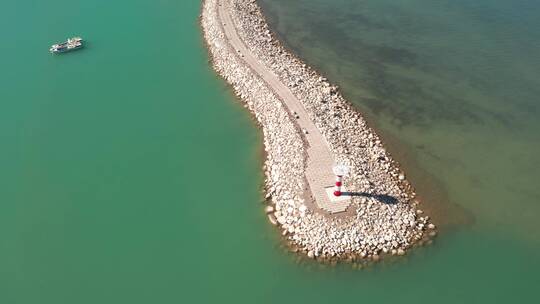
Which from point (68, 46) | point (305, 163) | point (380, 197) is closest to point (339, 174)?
point (380, 197)

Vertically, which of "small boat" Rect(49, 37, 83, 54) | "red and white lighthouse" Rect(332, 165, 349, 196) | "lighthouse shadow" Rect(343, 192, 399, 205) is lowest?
"lighthouse shadow" Rect(343, 192, 399, 205)

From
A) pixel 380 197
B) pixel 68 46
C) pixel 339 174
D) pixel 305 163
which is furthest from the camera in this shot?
pixel 68 46

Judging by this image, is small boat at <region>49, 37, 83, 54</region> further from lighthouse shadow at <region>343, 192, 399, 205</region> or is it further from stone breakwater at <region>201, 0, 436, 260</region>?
lighthouse shadow at <region>343, 192, 399, 205</region>

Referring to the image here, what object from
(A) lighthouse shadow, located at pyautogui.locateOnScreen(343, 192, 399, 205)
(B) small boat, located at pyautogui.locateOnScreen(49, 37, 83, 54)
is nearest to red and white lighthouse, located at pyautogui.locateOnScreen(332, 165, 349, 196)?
(A) lighthouse shadow, located at pyautogui.locateOnScreen(343, 192, 399, 205)

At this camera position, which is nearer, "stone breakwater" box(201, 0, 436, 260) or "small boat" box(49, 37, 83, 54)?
"stone breakwater" box(201, 0, 436, 260)

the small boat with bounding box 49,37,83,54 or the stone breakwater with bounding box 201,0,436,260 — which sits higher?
the small boat with bounding box 49,37,83,54

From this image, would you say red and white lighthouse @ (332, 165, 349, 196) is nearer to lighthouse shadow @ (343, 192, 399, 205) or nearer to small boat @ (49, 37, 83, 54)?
lighthouse shadow @ (343, 192, 399, 205)

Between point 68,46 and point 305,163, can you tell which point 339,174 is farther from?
point 68,46
